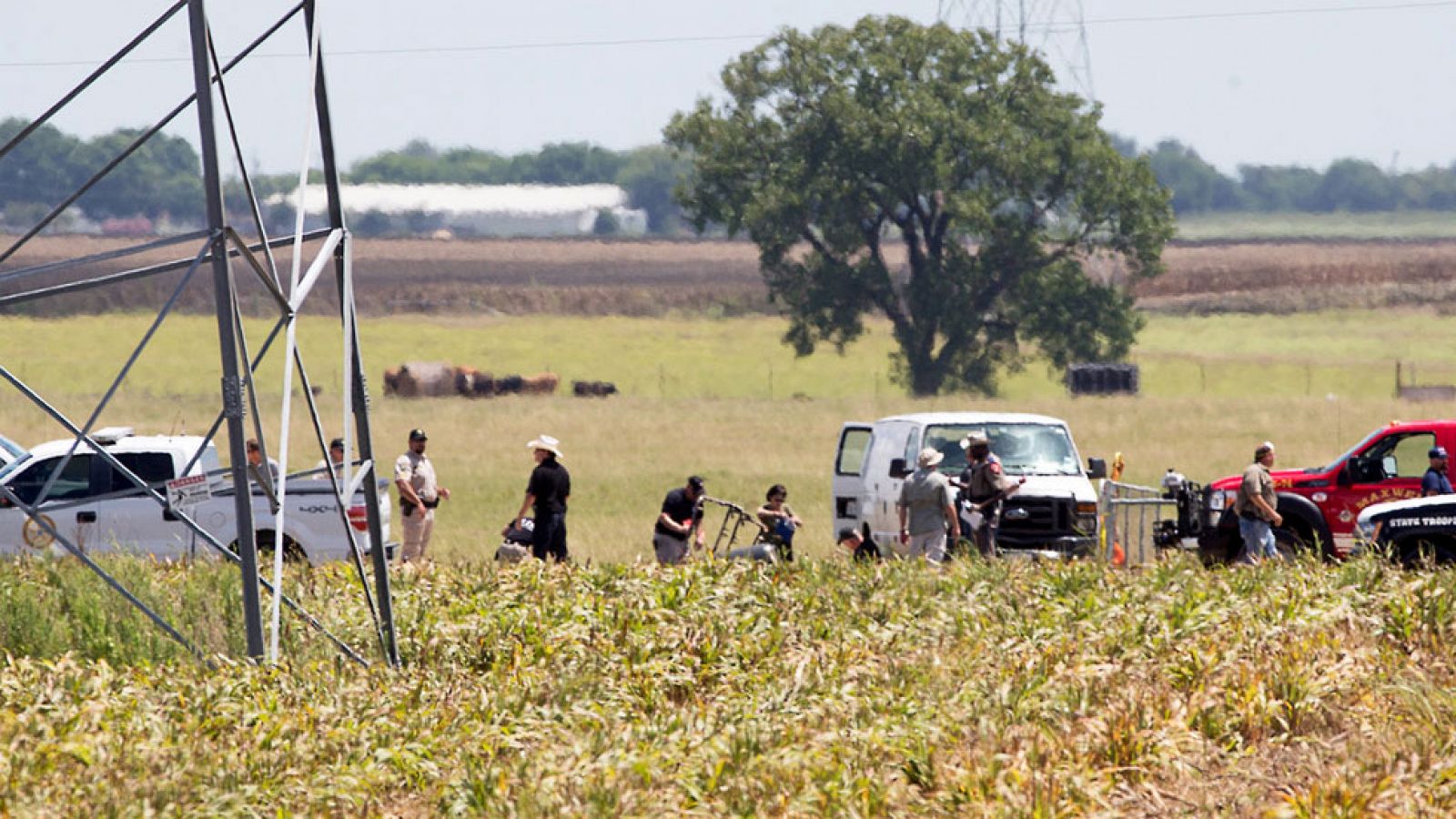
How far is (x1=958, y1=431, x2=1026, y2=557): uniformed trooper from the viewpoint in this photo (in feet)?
62.4

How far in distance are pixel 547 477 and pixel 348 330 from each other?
612cm

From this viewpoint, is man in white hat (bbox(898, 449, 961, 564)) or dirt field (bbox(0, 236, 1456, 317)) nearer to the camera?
man in white hat (bbox(898, 449, 961, 564))

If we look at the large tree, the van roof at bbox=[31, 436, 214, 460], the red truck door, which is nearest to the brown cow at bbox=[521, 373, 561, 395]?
the large tree

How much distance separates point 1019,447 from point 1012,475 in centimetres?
62

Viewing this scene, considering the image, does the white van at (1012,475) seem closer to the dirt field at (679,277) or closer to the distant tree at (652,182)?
the dirt field at (679,277)

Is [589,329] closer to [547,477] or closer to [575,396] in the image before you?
[575,396]

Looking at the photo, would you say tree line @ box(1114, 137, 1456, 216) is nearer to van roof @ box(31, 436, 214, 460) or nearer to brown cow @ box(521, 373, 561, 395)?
brown cow @ box(521, 373, 561, 395)

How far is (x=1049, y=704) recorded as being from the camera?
34.0 feet

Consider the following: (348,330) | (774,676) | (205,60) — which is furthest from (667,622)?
(205,60)

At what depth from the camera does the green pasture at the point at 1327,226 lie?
115 metres

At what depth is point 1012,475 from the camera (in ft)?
69.2

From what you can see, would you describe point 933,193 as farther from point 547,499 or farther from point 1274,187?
point 1274,187

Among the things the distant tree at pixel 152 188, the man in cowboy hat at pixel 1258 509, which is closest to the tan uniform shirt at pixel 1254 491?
the man in cowboy hat at pixel 1258 509

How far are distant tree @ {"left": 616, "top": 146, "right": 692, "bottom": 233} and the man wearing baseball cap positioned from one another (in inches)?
4932
